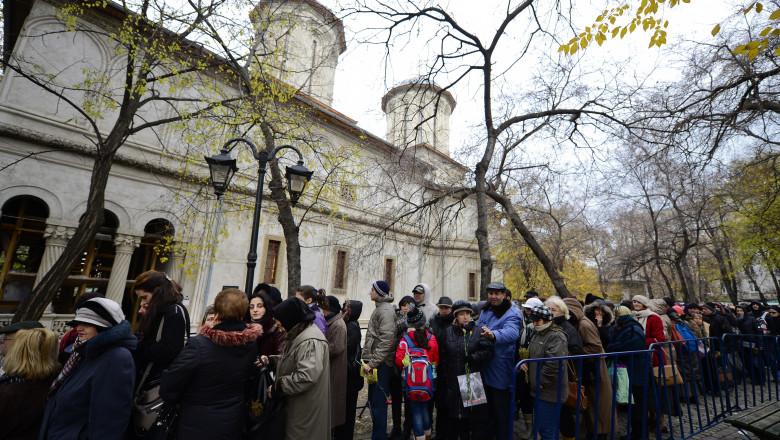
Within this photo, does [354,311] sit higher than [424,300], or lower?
lower

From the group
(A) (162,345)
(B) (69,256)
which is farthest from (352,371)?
(B) (69,256)

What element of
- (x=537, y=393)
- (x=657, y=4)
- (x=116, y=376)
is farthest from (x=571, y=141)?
(x=116, y=376)

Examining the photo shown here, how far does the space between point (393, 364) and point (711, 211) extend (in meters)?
19.1

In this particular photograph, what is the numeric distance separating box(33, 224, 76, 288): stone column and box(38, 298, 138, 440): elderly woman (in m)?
11.0

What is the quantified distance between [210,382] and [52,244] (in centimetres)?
1184

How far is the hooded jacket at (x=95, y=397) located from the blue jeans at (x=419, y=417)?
9.93ft

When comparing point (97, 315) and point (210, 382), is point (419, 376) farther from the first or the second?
point (97, 315)

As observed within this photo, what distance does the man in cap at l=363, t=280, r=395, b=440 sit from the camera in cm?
438

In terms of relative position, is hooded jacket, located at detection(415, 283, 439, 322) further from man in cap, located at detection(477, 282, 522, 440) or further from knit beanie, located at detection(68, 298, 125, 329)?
knit beanie, located at detection(68, 298, 125, 329)

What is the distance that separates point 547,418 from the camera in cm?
363

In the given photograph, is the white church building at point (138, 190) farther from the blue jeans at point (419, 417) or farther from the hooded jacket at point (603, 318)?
the blue jeans at point (419, 417)

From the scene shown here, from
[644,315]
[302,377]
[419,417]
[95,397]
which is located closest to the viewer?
[95,397]

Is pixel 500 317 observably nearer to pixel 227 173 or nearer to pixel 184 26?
pixel 227 173

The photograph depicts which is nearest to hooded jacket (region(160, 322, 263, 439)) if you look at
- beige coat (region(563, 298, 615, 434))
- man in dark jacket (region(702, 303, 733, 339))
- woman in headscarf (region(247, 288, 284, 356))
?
woman in headscarf (region(247, 288, 284, 356))
